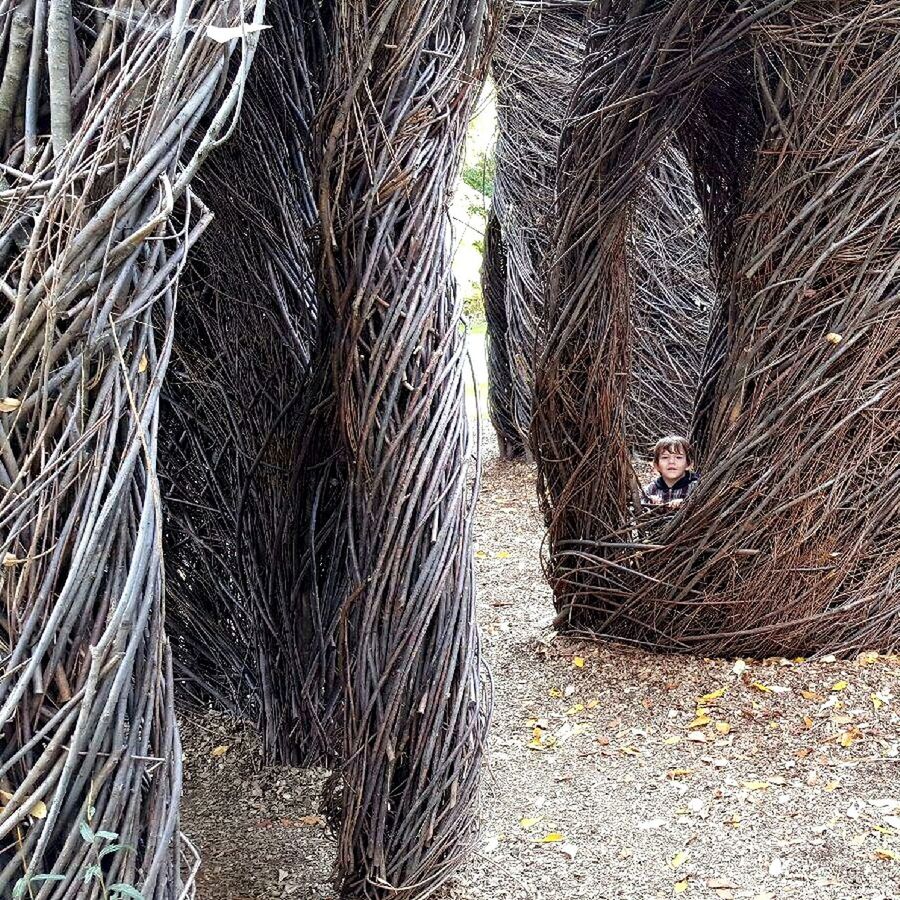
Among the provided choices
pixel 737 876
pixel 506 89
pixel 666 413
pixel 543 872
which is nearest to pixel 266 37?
pixel 543 872

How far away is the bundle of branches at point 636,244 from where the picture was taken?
7.68 metres

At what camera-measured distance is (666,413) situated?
8.05 meters

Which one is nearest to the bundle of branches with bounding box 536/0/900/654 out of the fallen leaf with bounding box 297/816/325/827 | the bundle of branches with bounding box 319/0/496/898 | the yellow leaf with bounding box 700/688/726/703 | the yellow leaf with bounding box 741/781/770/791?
the yellow leaf with bounding box 700/688/726/703

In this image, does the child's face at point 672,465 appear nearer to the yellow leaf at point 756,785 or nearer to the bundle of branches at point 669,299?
the yellow leaf at point 756,785

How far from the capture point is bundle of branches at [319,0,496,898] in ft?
8.13

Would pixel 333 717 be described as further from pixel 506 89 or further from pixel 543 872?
pixel 506 89

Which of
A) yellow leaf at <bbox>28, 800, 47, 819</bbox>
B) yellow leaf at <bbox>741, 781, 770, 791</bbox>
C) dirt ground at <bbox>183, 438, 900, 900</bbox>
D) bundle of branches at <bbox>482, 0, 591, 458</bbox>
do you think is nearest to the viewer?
yellow leaf at <bbox>28, 800, 47, 819</bbox>

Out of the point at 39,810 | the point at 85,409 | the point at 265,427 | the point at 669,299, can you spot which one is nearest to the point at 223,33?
the point at 85,409

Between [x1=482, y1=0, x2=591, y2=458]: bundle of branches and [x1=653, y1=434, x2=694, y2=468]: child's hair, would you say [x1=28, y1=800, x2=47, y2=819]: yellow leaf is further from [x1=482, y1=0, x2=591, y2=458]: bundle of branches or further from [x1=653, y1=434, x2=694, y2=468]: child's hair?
[x1=482, y1=0, x2=591, y2=458]: bundle of branches

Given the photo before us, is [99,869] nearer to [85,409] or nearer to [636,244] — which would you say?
[85,409]

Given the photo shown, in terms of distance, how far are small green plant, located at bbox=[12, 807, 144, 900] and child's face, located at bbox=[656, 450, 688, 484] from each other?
3479mm

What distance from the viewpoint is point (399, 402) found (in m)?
2.57

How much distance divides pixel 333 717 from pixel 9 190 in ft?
7.63

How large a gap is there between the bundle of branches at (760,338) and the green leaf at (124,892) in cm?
302
